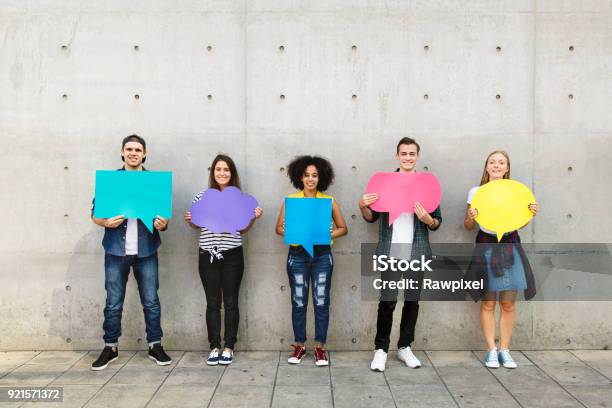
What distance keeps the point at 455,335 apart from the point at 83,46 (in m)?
3.70

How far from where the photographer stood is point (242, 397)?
3.33 m

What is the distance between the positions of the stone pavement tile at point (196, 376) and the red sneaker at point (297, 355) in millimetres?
492

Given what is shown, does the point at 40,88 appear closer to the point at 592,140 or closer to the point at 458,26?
the point at 458,26

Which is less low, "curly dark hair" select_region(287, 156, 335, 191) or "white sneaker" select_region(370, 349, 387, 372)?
"curly dark hair" select_region(287, 156, 335, 191)

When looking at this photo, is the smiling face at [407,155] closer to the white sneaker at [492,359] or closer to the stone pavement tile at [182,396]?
the white sneaker at [492,359]

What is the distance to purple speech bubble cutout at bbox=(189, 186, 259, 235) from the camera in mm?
3906

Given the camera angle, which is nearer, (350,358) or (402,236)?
(402,236)

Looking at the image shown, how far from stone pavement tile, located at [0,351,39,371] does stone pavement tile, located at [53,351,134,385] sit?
440 millimetres

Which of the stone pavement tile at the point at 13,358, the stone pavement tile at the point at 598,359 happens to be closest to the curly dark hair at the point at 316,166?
the stone pavement tile at the point at 598,359

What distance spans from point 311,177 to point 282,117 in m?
0.66

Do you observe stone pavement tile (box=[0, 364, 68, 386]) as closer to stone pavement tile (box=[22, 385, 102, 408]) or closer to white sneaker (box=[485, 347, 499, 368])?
stone pavement tile (box=[22, 385, 102, 408])

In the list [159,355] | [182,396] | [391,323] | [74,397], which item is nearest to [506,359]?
[391,323]

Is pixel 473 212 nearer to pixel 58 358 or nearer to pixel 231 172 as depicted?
pixel 231 172

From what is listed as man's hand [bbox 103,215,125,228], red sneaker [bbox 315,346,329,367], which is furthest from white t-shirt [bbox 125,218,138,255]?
red sneaker [bbox 315,346,329,367]
